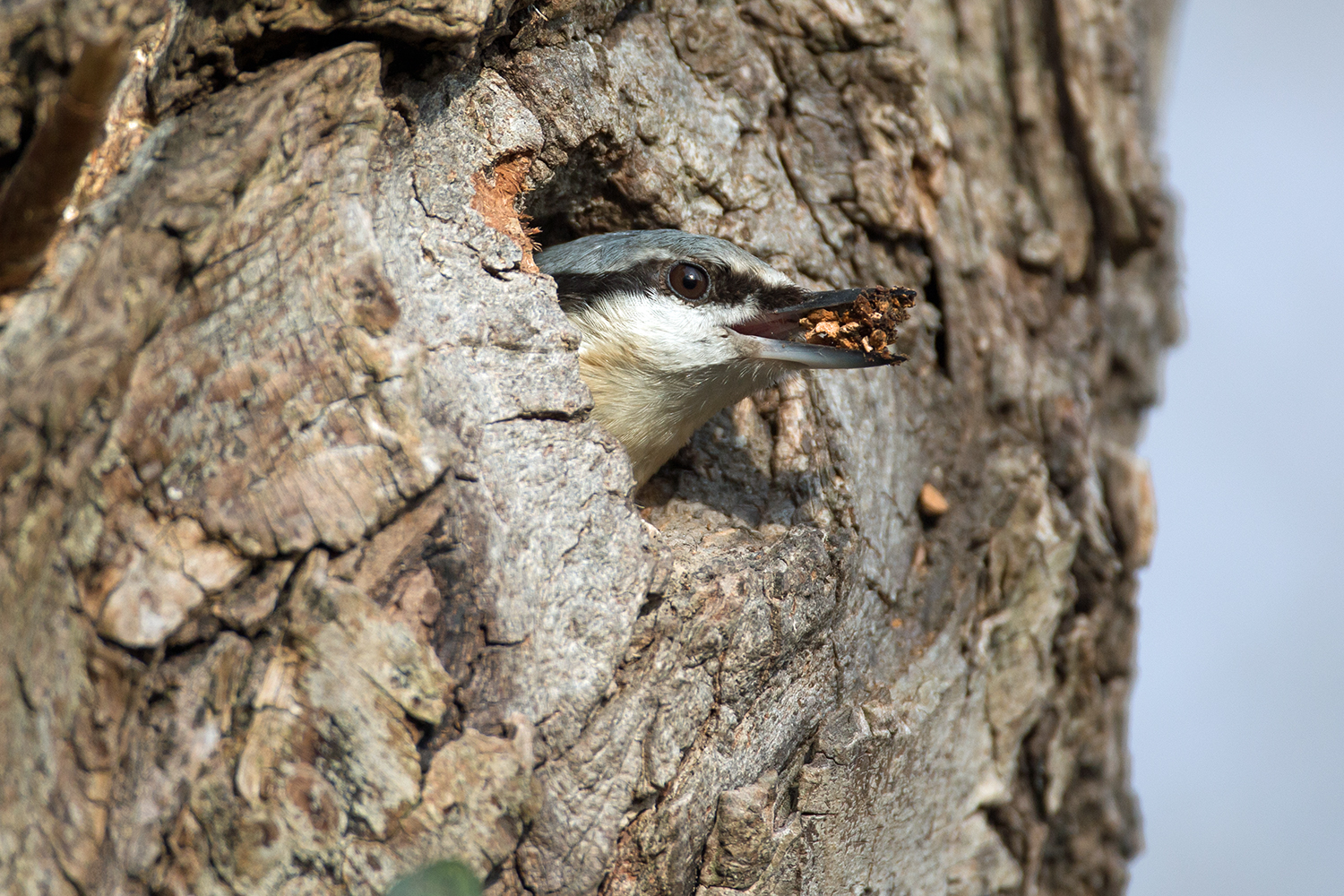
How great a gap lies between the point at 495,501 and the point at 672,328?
2.61ft

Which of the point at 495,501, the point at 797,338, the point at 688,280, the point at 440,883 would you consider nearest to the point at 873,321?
the point at 797,338

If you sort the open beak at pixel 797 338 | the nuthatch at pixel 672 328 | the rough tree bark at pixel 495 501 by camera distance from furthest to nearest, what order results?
the nuthatch at pixel 672 328, the open beak at pixel 797 338, the rough tree bark at pixel 495 501

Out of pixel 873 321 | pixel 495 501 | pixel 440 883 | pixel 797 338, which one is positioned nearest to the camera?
pixel 440 883

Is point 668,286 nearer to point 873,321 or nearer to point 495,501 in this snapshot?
point 873,321

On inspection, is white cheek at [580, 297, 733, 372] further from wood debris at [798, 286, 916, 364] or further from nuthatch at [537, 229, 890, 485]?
wood debris at [798, 286, 916, 364]

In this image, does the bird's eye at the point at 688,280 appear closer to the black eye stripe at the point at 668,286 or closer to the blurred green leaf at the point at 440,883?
the black eye stripe at the point at 668,286

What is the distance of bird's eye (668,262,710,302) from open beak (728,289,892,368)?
12 centimetres

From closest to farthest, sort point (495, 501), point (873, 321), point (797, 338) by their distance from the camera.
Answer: point (495, 501) → point (873, 321) → point (797, 338)

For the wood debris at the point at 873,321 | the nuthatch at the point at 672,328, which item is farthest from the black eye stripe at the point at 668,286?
the wood debris at the point at 873,321

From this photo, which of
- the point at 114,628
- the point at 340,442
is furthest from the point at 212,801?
the point at 340,442

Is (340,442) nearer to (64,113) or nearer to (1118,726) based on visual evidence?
(64,113)

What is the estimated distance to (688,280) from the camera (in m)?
2.13

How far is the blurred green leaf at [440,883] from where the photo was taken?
1.27m

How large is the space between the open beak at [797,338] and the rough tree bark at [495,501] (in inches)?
8.4
